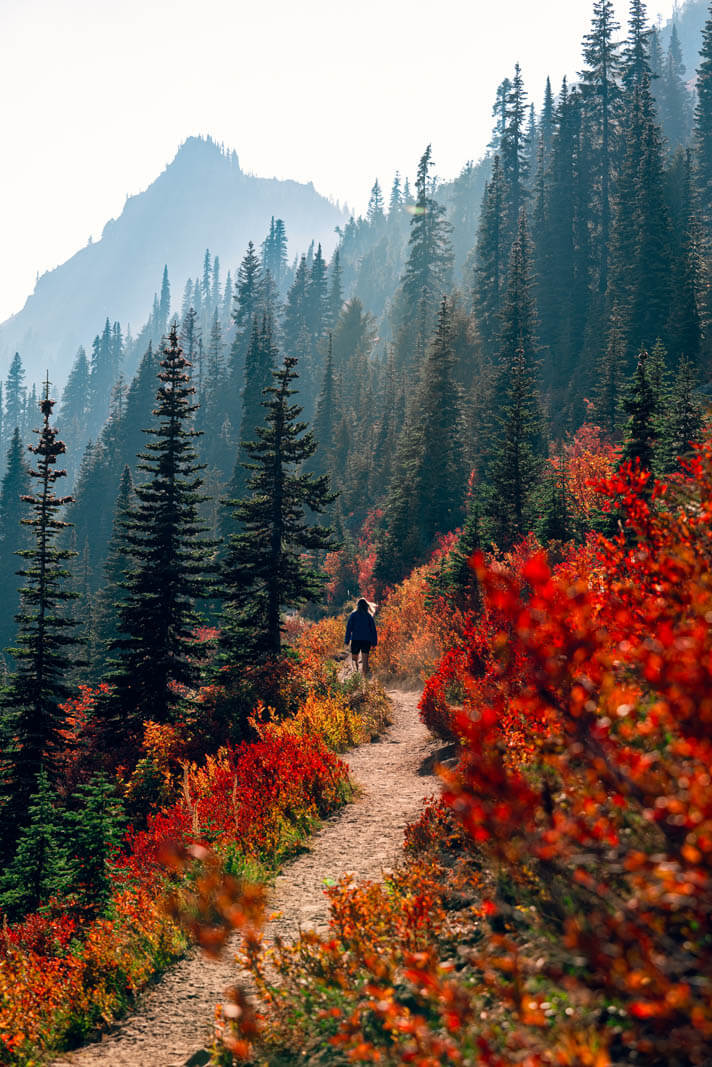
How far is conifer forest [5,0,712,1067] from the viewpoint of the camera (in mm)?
2414

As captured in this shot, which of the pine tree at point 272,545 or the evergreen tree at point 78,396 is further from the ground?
the evergreen tree at point 78,396

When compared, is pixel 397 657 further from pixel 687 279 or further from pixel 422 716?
pixel 687 279

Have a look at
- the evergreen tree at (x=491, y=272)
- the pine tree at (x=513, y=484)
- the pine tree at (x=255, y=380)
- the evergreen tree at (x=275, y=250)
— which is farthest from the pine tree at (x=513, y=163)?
the evergreen tree at (x=275, y=250)

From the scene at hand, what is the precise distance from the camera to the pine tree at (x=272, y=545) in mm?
16547

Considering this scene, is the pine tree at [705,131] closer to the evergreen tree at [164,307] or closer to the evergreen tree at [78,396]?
the evergreen tree at [78,396]

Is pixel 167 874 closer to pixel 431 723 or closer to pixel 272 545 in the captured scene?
pixel 431 723

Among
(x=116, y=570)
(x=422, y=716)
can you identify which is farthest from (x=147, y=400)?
(x=422, y=716)

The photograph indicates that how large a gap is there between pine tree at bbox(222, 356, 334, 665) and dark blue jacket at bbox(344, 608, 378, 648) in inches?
76.9

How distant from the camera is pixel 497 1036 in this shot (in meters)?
2.76

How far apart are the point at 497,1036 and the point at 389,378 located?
67.5 meters

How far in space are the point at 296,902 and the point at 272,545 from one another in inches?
435

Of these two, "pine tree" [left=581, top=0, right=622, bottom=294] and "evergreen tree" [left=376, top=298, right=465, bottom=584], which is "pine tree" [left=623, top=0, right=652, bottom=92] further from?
"evergreen tree" [left=376, top=298, right=465, bottom=584]

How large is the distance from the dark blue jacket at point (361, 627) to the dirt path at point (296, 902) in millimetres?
4616

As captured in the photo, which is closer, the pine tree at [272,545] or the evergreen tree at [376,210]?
the pine tree at [272,545]
